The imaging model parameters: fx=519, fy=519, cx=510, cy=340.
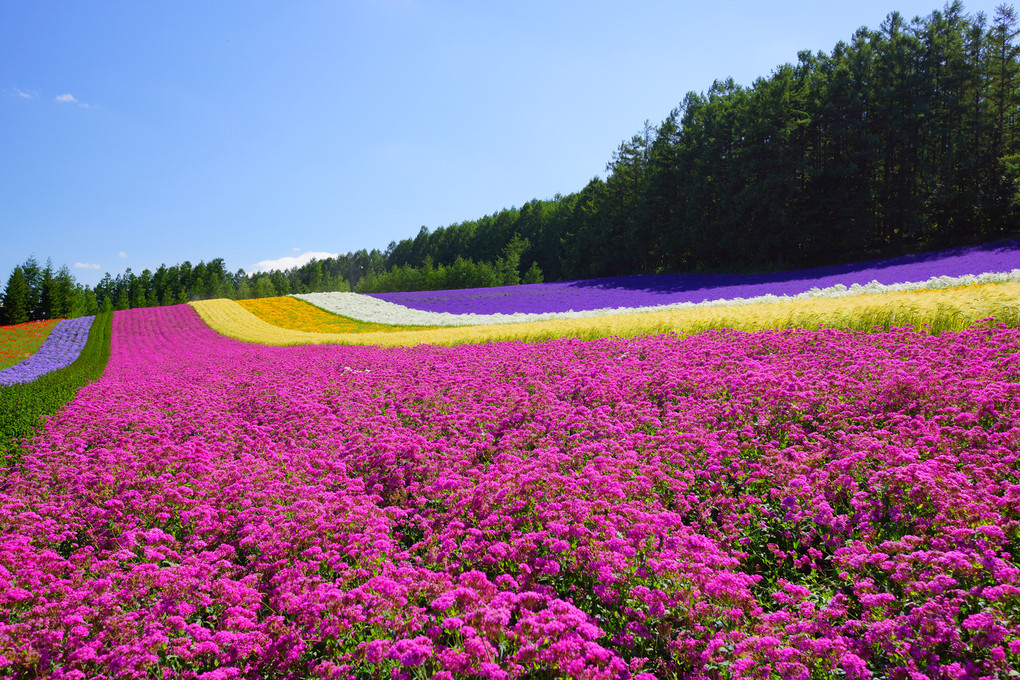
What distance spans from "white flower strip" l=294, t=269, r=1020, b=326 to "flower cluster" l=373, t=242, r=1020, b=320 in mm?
97

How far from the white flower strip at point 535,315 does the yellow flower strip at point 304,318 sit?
2.81 feet

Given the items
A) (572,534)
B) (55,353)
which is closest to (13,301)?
(55,353)

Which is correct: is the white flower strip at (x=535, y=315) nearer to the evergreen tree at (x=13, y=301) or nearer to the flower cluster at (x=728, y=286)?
the flower cluster at (x=728, y=286)

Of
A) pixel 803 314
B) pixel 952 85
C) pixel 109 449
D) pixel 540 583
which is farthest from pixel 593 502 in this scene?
pixel 952 85

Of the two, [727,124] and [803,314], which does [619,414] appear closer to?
[803,314]

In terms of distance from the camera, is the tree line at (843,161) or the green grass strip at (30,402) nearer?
the green grass strip at (30,402)

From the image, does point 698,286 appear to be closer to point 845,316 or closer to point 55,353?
point 845,316

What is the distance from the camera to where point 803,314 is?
11.4 meters

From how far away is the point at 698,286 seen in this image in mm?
36625

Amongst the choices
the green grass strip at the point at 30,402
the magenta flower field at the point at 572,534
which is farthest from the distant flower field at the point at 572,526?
the green grass strip at the point at 30,402

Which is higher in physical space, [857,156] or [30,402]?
[857,156]

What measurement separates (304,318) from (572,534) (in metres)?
42.8

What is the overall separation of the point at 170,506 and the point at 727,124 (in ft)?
181

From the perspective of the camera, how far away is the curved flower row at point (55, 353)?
23.2m
